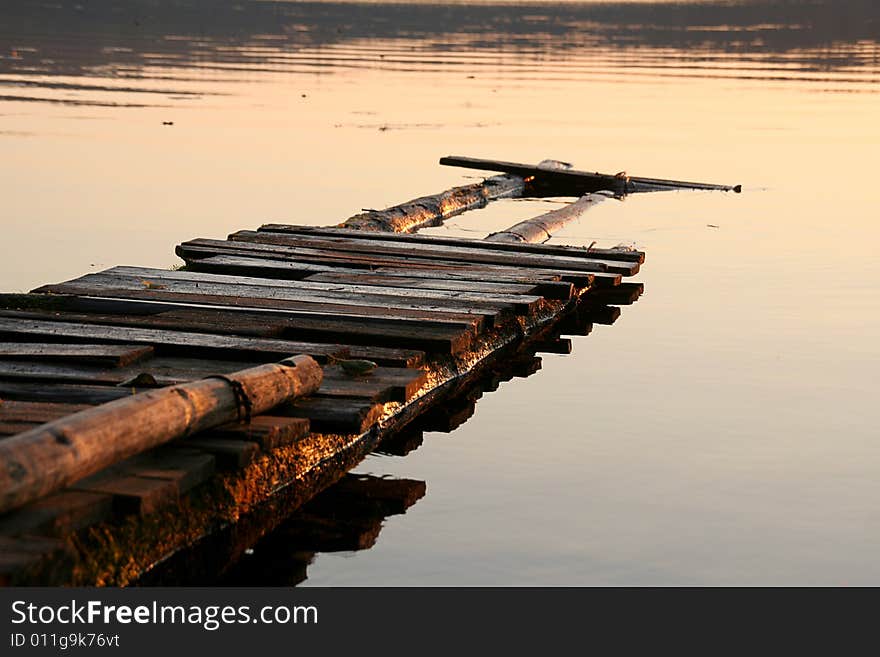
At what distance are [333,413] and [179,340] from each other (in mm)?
1559

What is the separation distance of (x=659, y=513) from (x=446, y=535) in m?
1.14

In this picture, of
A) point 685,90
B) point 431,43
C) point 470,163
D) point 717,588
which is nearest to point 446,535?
point 717,588

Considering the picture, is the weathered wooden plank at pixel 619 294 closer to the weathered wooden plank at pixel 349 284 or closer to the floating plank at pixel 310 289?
the weathered wooden plank at pixel 349 284

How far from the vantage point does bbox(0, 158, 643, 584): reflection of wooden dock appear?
6641 mm

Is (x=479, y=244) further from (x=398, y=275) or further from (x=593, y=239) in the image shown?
(x=593, y=239)

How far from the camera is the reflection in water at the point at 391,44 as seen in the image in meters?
44.8

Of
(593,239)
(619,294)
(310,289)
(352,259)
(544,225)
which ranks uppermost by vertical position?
(310,289)

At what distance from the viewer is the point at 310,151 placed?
25312 millimetres

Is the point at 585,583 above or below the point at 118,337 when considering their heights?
below

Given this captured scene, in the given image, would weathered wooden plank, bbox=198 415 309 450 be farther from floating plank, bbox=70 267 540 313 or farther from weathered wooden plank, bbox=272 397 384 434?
floating plank, bbox=70 267 540 313

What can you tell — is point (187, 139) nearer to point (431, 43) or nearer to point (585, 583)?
point (585, 583)

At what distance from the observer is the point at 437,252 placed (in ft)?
44.5

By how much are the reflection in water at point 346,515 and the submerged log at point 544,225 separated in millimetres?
4728

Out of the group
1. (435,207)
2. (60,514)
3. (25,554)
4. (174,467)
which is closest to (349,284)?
(174,467)
